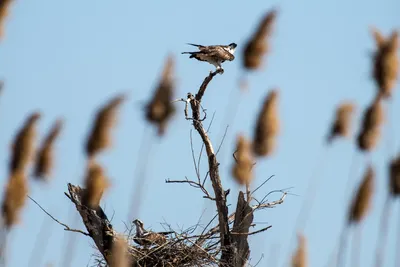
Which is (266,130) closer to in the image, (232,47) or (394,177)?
(394,177)

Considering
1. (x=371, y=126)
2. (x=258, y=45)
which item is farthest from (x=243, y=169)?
(x=371, y=126)

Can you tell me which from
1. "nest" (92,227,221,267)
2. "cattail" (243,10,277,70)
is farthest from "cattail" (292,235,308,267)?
"nest" (92,227,221,267)

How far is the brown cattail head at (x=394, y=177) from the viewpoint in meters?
3.27

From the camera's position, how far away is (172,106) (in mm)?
3133

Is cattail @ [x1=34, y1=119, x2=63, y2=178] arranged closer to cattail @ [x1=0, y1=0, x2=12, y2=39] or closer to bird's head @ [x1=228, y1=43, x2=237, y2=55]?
cattail @ [x1=0, y1=0, x2=12, y2=39]

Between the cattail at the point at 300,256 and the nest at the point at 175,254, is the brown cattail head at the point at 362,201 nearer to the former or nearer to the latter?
the cattail at the point at 300,256

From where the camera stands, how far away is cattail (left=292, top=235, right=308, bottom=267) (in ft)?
10.2

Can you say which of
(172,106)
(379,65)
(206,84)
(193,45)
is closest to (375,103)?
(379,65)

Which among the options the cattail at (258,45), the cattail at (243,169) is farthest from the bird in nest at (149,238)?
the cattail at (258,45)

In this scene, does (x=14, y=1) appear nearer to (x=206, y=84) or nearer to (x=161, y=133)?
(x=161, y=133)

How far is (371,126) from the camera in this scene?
3334 mm

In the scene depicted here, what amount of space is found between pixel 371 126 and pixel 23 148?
1.30m

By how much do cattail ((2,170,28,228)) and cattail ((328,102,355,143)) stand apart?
1337mm

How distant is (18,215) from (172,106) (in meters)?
A: 0.66
